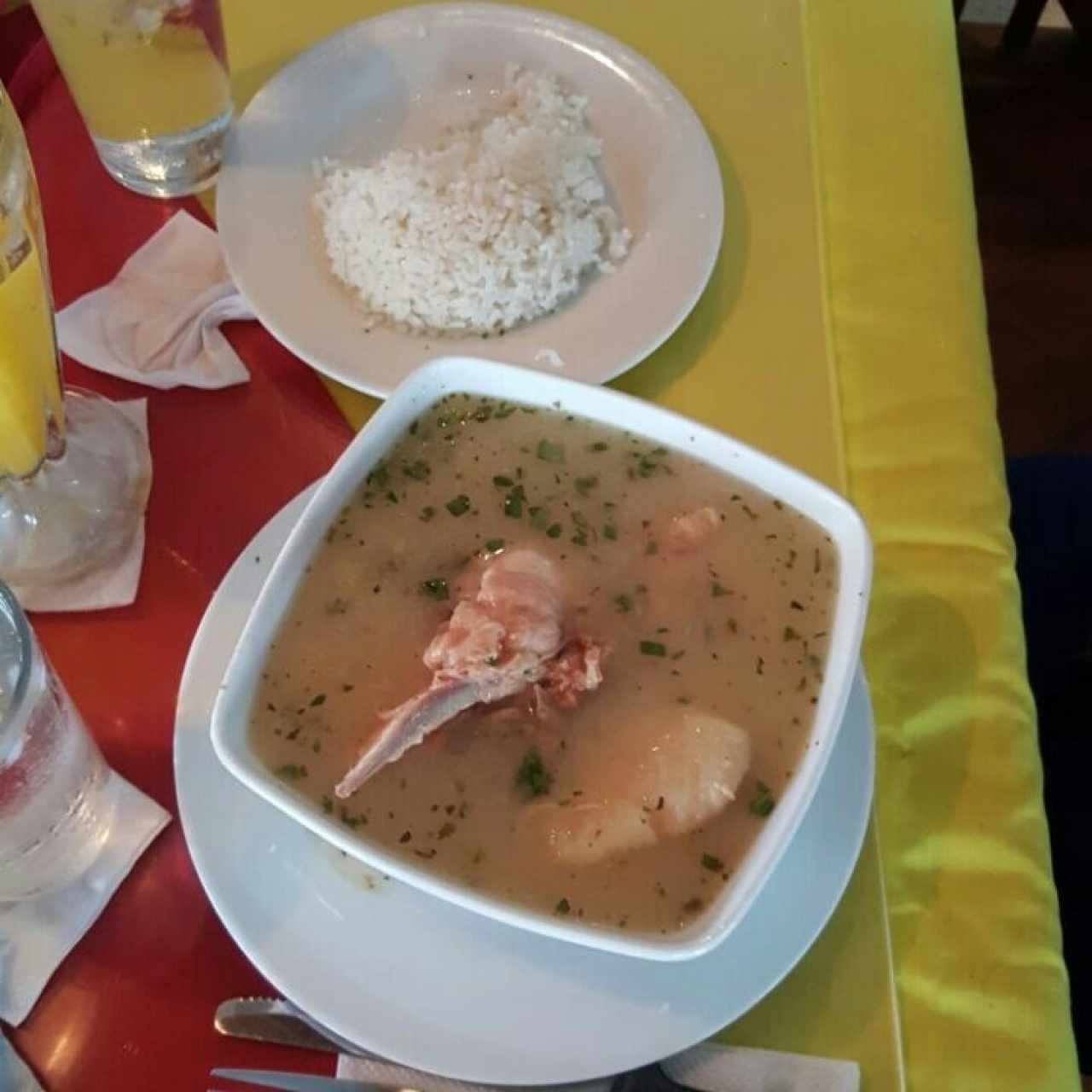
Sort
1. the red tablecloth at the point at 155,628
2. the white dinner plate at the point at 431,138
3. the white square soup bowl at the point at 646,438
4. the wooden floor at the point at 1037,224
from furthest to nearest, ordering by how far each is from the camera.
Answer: the wooden floor at the point at 1037,224, the white dinner plate at the point at 431,138, the red tablecloth at the point at 155,628, the white square soup bowl at the point at 646,438

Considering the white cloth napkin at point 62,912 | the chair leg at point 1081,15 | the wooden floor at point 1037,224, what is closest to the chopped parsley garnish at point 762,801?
the white cloth napkin at point 62,912

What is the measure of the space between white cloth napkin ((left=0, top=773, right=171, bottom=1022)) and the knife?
12 cm

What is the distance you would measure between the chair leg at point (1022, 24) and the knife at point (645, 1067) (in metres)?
2.47

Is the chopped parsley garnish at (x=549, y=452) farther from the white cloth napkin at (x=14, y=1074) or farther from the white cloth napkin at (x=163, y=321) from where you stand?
the white cloth napkin at (x=14, y=1074)

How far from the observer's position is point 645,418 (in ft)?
Answer: 2.93

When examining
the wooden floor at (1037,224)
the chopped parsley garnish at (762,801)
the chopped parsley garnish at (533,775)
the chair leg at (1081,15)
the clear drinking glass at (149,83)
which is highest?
the clear drinking glass at (149,83)

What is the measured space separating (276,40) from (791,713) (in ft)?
3.11

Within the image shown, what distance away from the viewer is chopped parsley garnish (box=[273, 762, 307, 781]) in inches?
30.4

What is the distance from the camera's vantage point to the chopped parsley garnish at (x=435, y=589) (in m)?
0.86

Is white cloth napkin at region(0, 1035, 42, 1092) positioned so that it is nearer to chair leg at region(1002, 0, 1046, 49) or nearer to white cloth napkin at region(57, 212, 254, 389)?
white cloth napkin at region(57, 212, 254, 389)

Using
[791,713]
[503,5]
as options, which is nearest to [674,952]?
[791,713]

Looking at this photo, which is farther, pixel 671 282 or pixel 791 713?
pixel 671 282

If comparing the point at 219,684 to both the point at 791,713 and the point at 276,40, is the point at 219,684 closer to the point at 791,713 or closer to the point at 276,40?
the point at 791,713

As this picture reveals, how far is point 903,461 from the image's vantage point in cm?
108
